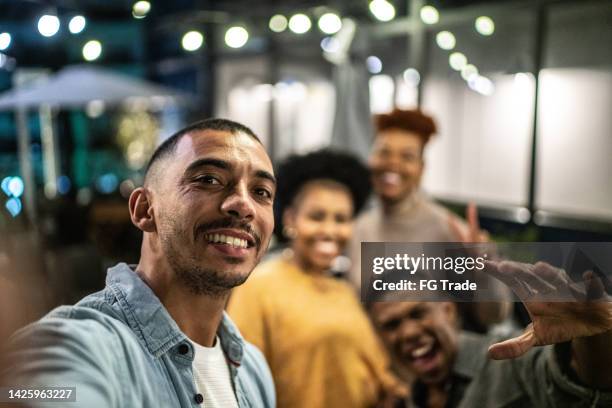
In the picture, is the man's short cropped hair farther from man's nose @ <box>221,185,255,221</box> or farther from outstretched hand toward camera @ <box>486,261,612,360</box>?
outstretched hand toward camera @ <box>486,261,612,360</box>

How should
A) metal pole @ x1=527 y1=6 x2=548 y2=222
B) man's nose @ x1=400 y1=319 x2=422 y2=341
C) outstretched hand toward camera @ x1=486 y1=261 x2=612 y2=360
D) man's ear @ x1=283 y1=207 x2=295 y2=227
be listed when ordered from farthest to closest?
metal pole @ x1=527 y1=6 x2=548 y2=222 → man's ear @ x1=283 y1=207 x2=295 y2=227 → man's nose @ x1=400 y1=319 x2=422 y2=341 → outstretched hand toward camera @ x1=486 y1=261 x2=612 y2=360

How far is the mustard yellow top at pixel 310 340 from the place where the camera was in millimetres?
1448

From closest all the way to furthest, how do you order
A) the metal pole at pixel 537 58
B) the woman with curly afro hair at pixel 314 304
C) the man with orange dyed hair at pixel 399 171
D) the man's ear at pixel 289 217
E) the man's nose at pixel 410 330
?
the man's nose at pixel 410 330
the woman with curly afro hair at pixel 314 304
the man's ear at pixel 289 217
the man with orange dyed hair at pixel 399 171
the metal pole at pixel 537 58

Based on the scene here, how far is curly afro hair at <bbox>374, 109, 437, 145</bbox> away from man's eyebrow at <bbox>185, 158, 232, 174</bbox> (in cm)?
146

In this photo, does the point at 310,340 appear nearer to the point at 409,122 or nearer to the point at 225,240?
the point at 225,240

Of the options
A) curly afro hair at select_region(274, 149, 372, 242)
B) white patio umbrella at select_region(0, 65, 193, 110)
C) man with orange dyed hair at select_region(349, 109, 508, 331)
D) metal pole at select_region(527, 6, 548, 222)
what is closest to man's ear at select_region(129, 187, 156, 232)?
curly afro hair at select_region(274, 149, 372, 242)

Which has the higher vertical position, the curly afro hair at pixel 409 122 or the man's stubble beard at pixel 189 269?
the curly afro hair at pixel 409 122

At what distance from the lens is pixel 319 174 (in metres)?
1.77

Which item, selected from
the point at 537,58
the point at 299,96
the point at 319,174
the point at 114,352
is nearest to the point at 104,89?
the point at 319,174

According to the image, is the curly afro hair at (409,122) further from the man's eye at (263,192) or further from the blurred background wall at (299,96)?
the man's eye at (263,192)

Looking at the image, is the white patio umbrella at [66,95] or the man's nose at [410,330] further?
the man's nose at [410,330]

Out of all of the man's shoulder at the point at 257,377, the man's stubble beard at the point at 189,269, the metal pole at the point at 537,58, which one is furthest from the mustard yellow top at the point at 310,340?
the metal pole at the point at 537,58

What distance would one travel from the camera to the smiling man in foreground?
0.80 meters

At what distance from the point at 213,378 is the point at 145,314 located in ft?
0.51
